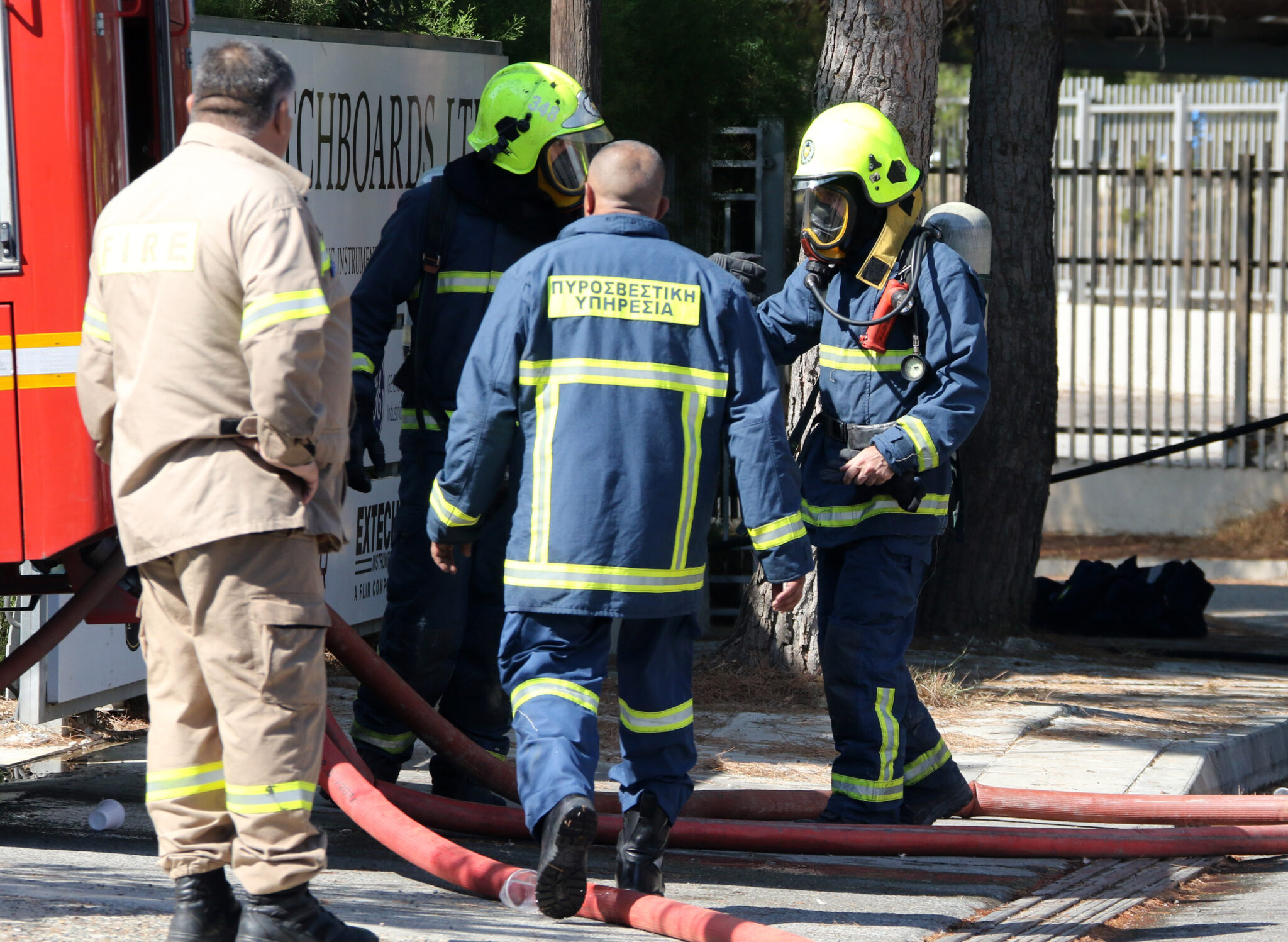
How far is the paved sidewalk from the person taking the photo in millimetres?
3762

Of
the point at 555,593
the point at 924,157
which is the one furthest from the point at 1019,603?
the point at 555,593

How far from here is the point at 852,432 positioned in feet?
15.1

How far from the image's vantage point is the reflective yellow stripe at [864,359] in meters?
4.59

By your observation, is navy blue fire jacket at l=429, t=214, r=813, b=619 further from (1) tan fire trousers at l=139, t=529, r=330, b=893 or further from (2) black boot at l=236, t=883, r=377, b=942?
(2) black boot at l=236, t=883, r=377, b=942

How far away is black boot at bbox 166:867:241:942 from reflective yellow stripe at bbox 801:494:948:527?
186 centimetres

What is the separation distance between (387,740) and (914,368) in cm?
177

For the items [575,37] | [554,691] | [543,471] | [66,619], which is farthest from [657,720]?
[575,37]

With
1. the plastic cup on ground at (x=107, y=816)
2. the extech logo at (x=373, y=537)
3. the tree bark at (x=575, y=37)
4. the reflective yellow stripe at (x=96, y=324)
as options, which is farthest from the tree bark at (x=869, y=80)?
the reflective yellow stripe at (x=96, y=324)

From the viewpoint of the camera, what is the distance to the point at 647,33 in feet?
25.3

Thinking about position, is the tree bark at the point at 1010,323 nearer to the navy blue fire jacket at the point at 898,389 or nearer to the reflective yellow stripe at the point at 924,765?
the reflective yellow stripe at the point at 924,765

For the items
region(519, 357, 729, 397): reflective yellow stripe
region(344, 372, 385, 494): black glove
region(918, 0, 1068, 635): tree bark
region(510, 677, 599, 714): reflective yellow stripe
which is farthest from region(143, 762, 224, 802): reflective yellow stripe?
region(918, 0, 1068, 635): tree bark

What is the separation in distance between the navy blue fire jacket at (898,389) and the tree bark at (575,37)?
5.27ft

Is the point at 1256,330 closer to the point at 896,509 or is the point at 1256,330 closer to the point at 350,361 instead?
the point at 896,509

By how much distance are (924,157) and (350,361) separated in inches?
148
